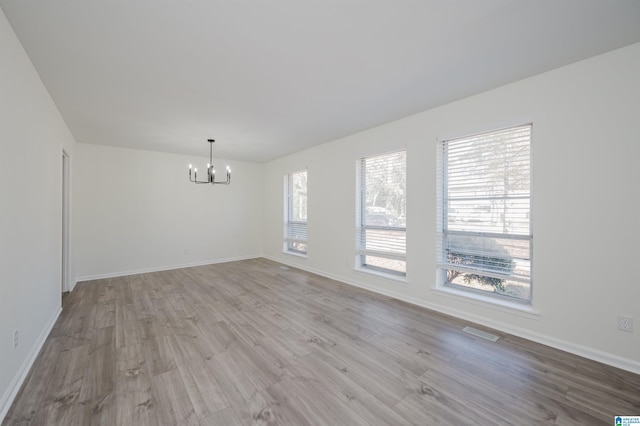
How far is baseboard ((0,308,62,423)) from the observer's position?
173 centimetres

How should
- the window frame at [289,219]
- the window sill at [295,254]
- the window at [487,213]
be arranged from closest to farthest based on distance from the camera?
the window at [487,213]
the window sill at [295,254]
the window frame at [289,219]

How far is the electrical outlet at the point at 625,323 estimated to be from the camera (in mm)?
2188

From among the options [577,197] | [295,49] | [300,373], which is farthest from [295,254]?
[577,197]

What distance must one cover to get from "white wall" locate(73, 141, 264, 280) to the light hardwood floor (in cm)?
203

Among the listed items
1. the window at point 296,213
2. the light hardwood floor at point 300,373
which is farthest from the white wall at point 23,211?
the window at point 296,213

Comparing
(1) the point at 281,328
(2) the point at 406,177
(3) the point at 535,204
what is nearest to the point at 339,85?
(2) the point at 406,177

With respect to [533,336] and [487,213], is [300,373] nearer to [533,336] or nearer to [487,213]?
[533,336]

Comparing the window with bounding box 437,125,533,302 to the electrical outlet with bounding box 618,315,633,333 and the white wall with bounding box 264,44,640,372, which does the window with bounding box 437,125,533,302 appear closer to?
the white wall with bounding box 264,44,640,372

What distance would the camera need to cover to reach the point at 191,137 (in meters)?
4.73

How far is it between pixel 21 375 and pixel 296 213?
4.92m

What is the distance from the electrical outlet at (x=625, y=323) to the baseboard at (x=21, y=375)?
4670 mm

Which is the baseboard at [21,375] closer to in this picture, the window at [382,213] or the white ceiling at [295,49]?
the white ceiling at [295,49]

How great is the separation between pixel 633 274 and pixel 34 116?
5.54 meters

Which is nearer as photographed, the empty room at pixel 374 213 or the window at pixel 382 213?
the empty room at pixel 374 213
